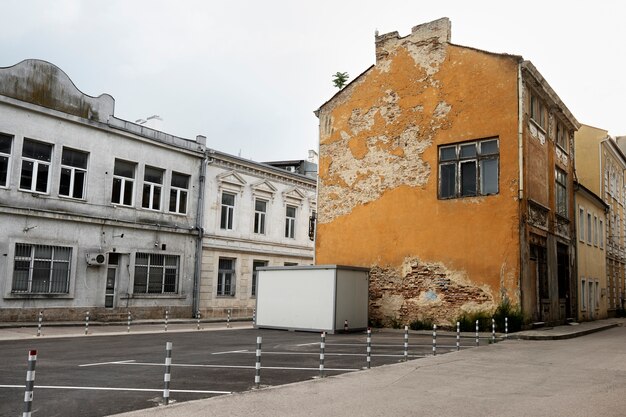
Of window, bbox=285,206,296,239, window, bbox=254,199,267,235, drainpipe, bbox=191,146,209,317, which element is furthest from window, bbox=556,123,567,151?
drainpipe, bbox=191,146,209,317

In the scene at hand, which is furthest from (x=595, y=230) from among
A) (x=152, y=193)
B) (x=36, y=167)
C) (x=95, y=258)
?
(x=36, y=167)

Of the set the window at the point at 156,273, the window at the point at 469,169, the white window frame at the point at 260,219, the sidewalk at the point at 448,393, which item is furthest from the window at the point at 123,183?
the sidewalk at the point at 448,393

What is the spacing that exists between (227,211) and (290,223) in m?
6.05

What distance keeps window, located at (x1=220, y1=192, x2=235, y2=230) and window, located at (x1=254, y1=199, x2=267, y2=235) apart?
1.96 meters

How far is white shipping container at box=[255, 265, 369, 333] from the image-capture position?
21875 millimetres

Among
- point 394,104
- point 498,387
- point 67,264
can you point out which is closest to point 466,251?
point 394,104

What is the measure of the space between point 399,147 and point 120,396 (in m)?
19.0

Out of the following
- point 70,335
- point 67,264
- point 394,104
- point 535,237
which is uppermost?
point 394,104

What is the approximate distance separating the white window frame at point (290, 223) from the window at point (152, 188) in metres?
10.4

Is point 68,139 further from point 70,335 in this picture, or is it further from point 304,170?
point 304,170

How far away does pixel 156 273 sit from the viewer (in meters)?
28.7

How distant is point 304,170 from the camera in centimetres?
4262

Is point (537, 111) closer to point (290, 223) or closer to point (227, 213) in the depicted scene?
point (227, 213)

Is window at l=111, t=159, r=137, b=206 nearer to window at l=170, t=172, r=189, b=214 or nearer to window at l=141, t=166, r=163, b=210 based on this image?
window at l=141, t=166, r=163, b=210
